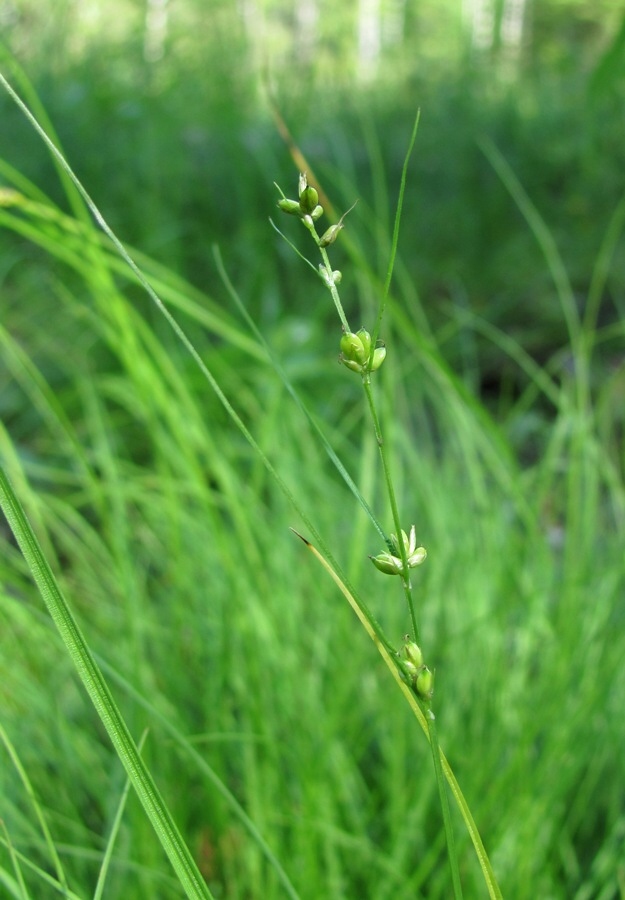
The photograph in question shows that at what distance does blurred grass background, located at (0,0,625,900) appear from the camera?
0.75 m

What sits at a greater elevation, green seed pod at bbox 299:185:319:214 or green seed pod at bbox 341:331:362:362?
green seed pod at bbox 299:185:319:214

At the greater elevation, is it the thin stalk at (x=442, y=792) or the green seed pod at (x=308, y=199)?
the green seed pod at (x=308, y=199)

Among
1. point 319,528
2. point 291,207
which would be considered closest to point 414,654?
point 291,207

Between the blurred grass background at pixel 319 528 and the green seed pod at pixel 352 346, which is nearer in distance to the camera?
the green seed pod at pixel 352 346

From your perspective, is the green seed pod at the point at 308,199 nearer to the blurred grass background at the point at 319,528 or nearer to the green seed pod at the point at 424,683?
the green seed pod at the point at 424,683

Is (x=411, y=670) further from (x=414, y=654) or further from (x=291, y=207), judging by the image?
(x=291, y=207)

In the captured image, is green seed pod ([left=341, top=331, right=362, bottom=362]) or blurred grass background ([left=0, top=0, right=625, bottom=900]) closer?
green seed pod ([left=341, top=331, right=362, bottom=362])

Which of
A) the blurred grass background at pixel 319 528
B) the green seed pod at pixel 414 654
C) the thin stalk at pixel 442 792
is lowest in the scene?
the blurred grass background at pixel 319 528

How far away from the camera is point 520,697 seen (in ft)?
2.81

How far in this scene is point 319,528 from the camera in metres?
1.13

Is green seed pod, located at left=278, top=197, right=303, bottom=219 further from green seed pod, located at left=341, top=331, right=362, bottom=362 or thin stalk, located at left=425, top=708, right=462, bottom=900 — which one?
thin stalk, located at left=425, top=708, right=462, bottom=900

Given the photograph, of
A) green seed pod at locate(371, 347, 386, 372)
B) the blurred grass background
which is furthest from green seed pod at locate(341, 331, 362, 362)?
the blurred grass background

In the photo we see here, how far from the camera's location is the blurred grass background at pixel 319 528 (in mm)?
747

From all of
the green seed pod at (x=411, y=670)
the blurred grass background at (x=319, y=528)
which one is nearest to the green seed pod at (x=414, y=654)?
the green seed pod at (x=411, y=670)
